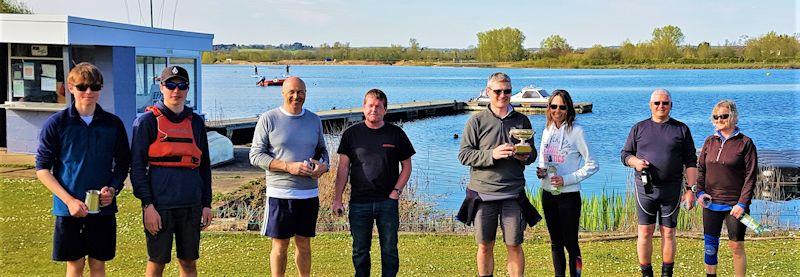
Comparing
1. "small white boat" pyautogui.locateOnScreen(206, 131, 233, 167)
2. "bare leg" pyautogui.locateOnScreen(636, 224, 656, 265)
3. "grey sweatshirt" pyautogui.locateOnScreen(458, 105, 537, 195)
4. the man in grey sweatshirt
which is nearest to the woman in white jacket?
"grey sweatshirt" pyautogui.locateOnScreen(458, 105, 537, 195)

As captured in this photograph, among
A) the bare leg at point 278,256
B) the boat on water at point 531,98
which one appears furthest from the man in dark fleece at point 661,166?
the boat on water at point 531,98

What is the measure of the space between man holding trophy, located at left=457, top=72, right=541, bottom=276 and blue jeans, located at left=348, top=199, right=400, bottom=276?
1.81 ft

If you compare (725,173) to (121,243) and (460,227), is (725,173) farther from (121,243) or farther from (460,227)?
(121,243)

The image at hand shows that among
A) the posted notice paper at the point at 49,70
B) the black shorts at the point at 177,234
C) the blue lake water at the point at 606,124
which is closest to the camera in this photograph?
the black shorts at the point at 177,234

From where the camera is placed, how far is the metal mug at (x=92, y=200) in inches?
215

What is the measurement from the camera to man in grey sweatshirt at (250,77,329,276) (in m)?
6.23

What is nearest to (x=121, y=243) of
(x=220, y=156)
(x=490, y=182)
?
(x=490, y=182)

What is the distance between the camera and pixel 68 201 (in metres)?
5.43

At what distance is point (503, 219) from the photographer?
6402 mm

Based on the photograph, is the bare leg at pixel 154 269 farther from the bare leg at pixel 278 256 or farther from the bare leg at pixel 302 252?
the bare leg at pixel 302 252

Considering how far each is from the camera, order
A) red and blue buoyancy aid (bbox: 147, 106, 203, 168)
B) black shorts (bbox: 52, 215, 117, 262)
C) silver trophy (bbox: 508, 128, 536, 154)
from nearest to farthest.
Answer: black shorts (bbox: 52, 215, 117, 262) → red and blue buoyancy aid (bbox: 147, 106, 203, 168) → silver trophy (bbox: 508, 128, 536, 154)

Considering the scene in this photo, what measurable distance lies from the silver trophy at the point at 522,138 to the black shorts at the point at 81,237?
2.68 metres

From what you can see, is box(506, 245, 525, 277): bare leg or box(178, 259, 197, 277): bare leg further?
box(506, 245, 525, 277): bare leg

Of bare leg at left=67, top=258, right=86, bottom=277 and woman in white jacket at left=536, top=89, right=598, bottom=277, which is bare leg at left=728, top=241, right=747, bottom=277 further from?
bare leg at left=67, top=258, right=86, bottom=277
